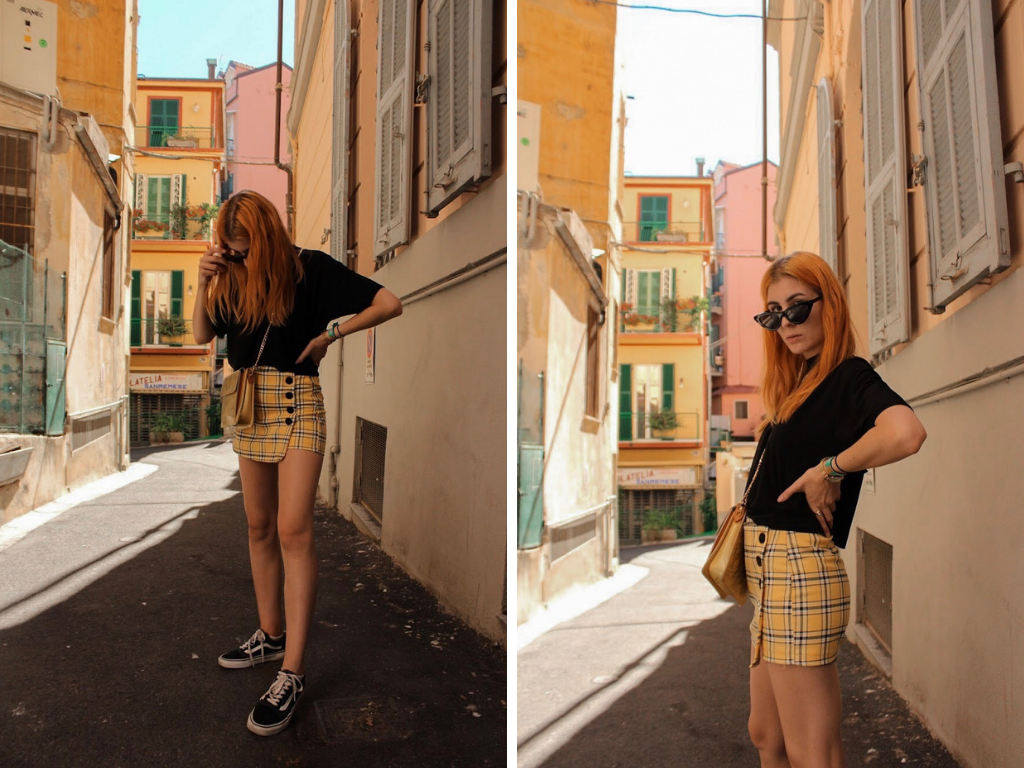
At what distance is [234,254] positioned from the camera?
1333 mm

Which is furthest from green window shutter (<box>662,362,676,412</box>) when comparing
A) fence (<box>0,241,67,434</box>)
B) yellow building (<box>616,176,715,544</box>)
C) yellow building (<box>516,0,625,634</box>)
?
fence (<box>0,241,67,434</box>)

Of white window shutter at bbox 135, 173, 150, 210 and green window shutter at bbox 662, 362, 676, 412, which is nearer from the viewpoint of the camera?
white window shutter at bbox 135, 173, 150, 210

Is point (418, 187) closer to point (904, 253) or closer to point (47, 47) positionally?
point (47, 47)

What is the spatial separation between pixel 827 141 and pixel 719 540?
115 centimetres

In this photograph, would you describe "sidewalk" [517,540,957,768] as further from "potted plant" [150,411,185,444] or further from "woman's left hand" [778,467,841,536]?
"potted plant" [150,411,185,444]

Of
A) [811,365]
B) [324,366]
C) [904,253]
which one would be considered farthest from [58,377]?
[904,253]

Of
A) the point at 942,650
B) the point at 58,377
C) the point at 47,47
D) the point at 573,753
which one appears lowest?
the point at 573,753

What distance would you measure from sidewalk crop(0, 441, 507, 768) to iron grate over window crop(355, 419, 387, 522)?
0.28ft

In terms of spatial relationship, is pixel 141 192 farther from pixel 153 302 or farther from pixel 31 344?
pixel 31 344

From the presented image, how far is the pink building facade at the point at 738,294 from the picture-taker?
148cm

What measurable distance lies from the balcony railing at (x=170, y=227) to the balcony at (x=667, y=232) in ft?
2.57

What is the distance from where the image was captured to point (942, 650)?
5.23ft

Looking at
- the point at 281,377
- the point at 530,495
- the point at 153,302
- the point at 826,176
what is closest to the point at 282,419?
the point at 281,377

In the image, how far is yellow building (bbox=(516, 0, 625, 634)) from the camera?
1.62 metres
